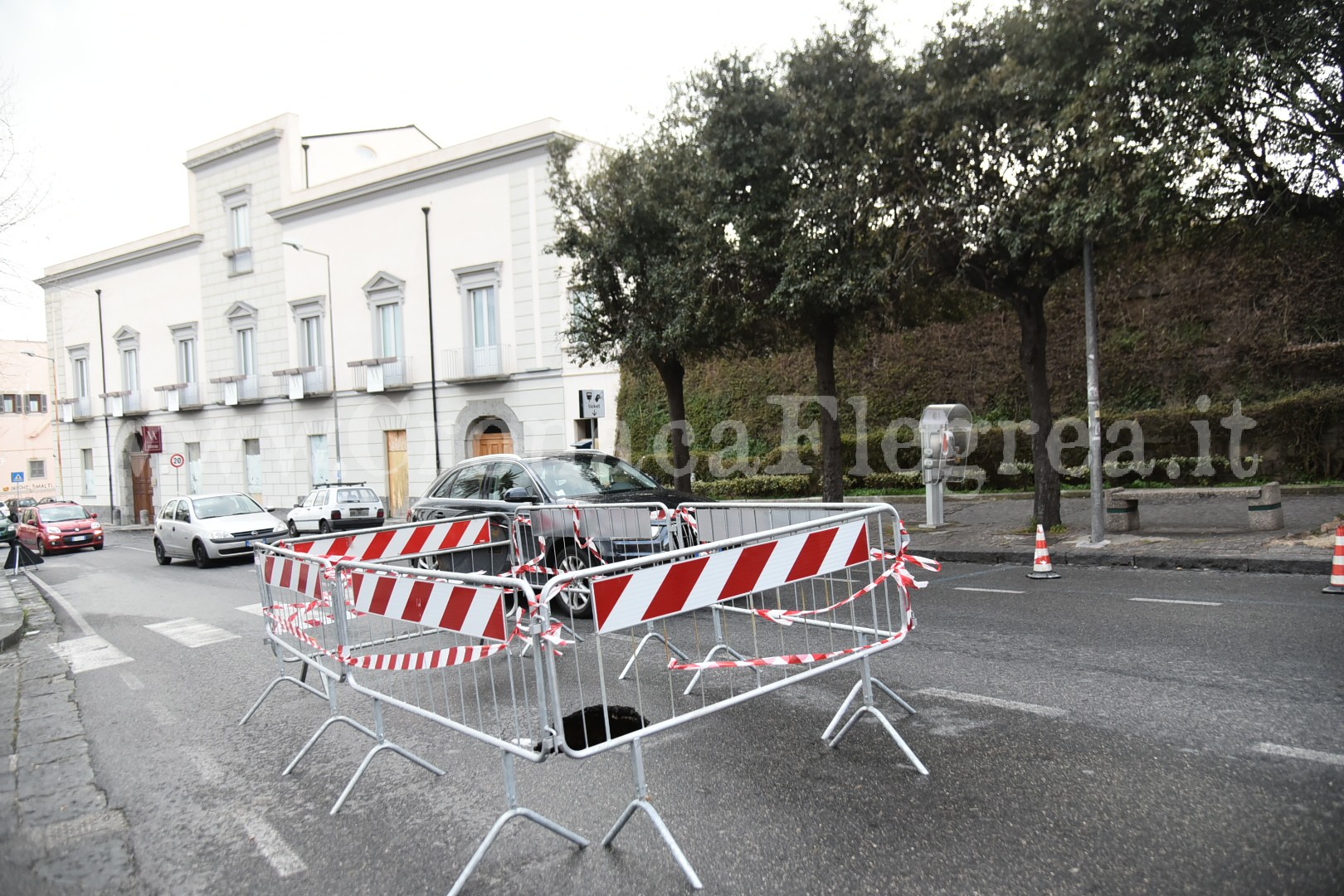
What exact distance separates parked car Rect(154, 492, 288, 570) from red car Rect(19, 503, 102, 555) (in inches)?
336

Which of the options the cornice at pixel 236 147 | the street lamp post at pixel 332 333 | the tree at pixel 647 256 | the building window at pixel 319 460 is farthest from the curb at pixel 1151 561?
the cornice at pixel 236 147

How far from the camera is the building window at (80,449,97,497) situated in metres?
45.7

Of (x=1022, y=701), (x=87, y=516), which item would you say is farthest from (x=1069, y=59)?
(x=87, y=516)

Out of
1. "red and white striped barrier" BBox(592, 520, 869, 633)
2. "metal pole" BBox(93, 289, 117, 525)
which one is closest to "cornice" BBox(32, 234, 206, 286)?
"metal pole" BBox(93, 289, 117, 525)

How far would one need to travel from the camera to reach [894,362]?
23875mm

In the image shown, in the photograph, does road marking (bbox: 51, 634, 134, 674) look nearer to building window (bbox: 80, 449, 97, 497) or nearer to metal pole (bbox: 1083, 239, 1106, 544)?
metal pole (bbox: 1083, 239, 1106, 544)

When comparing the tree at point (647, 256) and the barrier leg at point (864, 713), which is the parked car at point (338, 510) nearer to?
the tree at point (647, 256)

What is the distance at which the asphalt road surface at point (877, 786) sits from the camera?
11.1 ft

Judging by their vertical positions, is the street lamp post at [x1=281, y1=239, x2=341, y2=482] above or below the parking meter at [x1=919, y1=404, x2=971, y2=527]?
above

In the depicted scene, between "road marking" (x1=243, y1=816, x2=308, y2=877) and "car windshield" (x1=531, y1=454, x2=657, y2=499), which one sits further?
"car windshield" (x1=531, y1=454, x2=657, y2=499)

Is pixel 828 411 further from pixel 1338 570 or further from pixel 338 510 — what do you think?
pixel 338 510

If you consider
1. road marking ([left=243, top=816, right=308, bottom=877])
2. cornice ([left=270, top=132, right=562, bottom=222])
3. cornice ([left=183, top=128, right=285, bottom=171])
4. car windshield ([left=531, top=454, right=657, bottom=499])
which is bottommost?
road marking ([left=243, top=816, right=308, bottom=877])

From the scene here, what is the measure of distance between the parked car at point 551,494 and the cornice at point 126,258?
110ft

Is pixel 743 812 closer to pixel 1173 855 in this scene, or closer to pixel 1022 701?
pixel 1173 855
